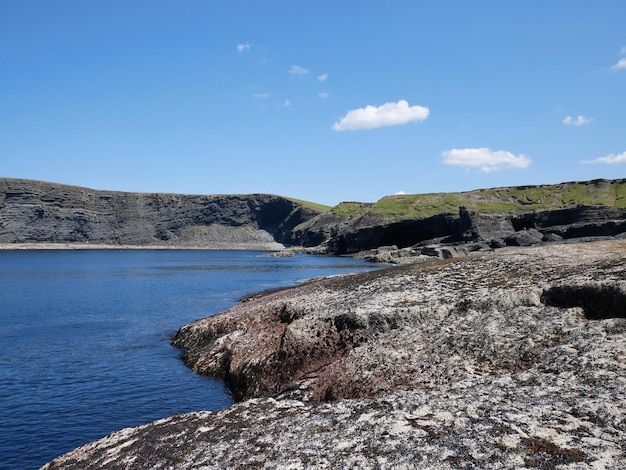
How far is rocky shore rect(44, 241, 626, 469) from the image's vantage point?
27.4 feet

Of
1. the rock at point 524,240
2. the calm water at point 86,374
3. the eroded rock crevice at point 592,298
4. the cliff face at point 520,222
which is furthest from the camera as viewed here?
the cliff face at point 520,222

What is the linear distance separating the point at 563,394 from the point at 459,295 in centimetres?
1001

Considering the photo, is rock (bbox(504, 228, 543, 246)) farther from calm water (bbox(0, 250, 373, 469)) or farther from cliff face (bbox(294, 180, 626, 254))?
calm water (bbox(0, 250, 373, 469))

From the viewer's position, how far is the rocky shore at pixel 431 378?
8.34 m

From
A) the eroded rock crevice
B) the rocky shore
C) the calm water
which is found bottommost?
the calm water

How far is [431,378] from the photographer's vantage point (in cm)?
1386

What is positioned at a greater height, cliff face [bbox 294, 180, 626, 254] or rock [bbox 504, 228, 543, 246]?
cliff face [bbox 294, 180, 626, 254]

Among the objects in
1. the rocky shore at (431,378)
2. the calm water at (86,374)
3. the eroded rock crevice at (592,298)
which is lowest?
the calm water at (86,374)

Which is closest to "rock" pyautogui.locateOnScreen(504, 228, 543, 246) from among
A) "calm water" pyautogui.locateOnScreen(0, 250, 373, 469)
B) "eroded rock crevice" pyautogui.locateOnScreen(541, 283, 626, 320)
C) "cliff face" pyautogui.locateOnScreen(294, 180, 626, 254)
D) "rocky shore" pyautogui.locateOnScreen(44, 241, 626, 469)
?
"cliff face" pyautogui.locateOnScreen(294, 180, 626, 254)

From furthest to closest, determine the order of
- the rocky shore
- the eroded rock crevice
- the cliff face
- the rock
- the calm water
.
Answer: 1. the cliff face
2. the rock
3. the calm water
4. the eroded rock crevice
5. the rocky shore

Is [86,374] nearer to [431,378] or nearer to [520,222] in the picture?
[431,378]

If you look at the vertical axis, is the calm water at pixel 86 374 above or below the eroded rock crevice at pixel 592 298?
below

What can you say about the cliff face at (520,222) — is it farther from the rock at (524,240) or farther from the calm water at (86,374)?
the calm water at (86,374)

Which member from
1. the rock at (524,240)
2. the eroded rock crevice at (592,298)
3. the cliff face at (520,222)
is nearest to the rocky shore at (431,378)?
the eroded rock crevice at (592,298)
